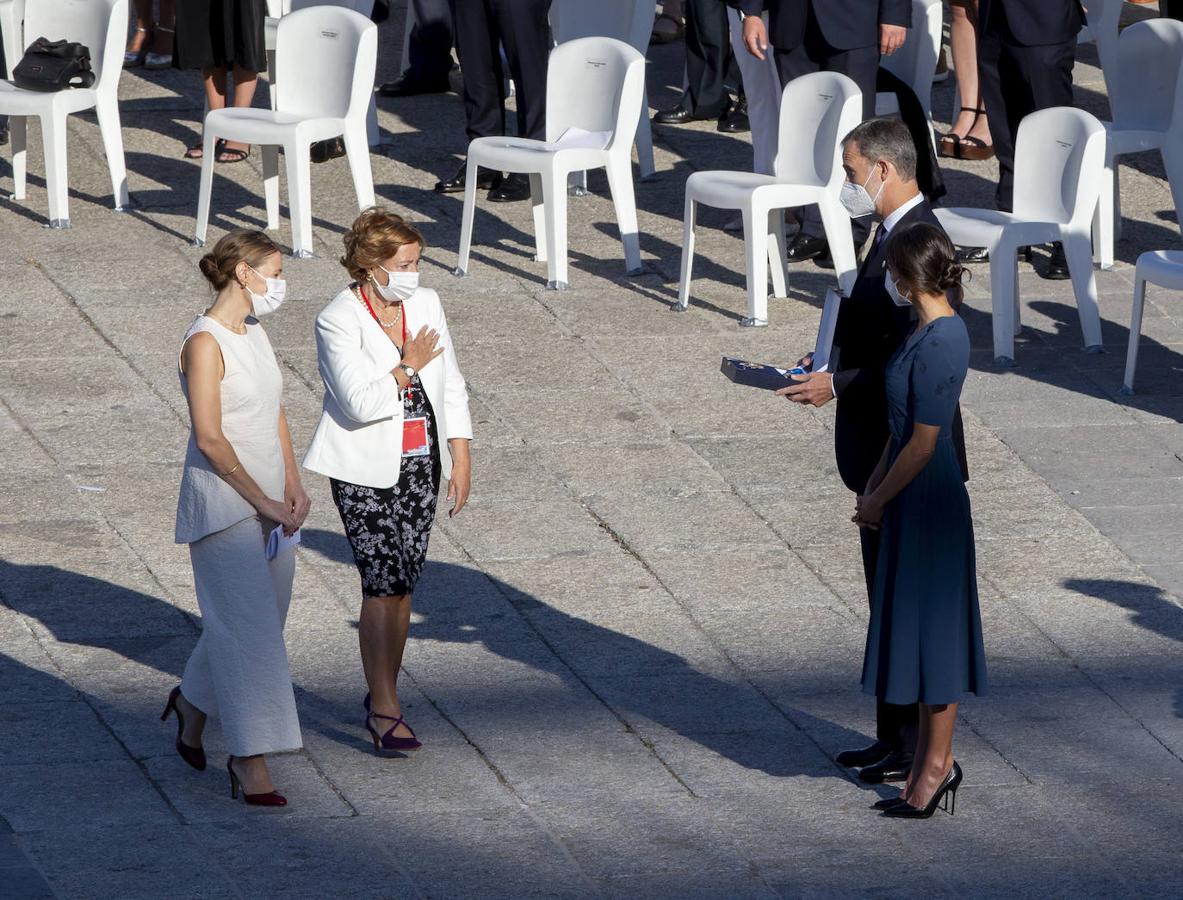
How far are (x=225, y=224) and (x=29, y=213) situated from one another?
42.1 inches

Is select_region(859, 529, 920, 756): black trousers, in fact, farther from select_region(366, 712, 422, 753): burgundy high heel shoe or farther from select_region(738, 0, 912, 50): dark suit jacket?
select_region(738, 0, 912, 50): dark suit jacket

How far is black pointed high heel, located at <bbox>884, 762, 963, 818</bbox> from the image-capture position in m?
5.35

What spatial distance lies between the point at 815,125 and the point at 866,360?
4.24m

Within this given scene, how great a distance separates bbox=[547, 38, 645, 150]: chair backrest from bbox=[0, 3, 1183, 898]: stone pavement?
0.70 metres

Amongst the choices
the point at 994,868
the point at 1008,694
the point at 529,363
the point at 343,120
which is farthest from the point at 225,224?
the point at 994,868

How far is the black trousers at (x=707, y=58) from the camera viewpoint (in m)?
12.3

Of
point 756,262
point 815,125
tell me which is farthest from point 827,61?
point 756,262

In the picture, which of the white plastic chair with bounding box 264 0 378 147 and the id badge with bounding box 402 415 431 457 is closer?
the id badge with bounding box 402 415 431 457

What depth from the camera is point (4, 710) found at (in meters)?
5.88

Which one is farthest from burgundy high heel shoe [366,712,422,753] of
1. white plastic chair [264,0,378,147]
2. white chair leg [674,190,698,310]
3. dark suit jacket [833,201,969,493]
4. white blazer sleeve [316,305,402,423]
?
white plastic chair [264,0,378,147]

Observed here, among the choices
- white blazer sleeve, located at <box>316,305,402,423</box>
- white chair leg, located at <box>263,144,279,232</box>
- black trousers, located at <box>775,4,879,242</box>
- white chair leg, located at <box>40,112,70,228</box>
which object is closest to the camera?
white blazer sleeve, located at <box>316,305,402,423</box>

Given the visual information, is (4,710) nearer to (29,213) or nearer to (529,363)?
(529,363)

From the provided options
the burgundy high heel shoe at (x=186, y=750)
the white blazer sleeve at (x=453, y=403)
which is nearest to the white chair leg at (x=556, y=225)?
the white blazer sleeve at (x=453, y=403)

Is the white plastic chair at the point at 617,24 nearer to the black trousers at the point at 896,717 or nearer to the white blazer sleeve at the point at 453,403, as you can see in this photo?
the white blazer sleeve at the point at 453,403
